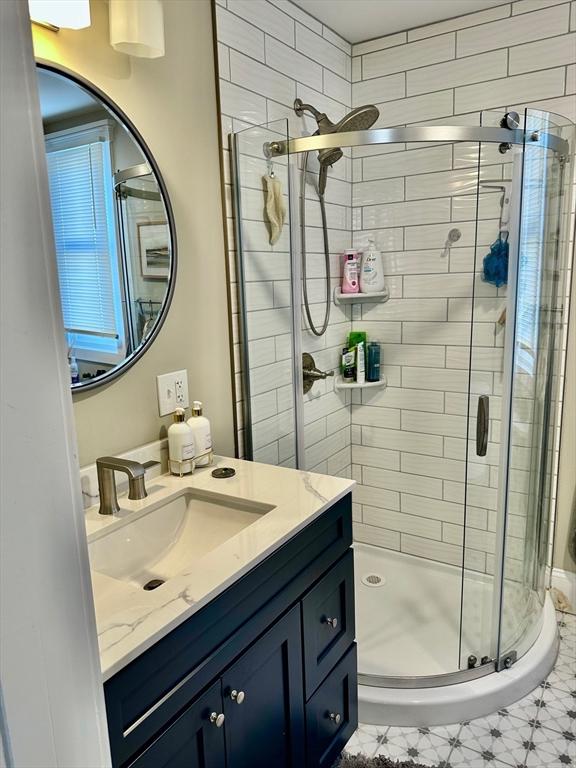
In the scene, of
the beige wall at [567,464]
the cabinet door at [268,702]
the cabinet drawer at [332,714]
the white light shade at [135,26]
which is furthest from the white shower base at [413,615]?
the white light shade at [135,26]

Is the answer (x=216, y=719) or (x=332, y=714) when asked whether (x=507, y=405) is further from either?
(x=216, y=719)

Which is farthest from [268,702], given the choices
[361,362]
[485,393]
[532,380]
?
[361,362]

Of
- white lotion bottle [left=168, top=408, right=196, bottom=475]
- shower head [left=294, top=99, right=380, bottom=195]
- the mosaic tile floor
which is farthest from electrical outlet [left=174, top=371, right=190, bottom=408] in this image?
the mosaic tile floor

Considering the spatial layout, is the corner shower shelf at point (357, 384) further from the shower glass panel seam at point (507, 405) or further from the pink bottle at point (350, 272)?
the shower glass panel seam at point (507, 405)

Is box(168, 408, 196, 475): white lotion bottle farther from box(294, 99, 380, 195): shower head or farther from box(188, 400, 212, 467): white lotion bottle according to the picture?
box(294, 99, 380, 195): shower head

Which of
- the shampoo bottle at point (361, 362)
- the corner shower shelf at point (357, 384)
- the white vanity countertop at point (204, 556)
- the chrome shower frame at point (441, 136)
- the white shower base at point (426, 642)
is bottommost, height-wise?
the white shower base at point (426, 642)

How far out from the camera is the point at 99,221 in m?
1.41

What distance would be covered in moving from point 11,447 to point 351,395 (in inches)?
88.1

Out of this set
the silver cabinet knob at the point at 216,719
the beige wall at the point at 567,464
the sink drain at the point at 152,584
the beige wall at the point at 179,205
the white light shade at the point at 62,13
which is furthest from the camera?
the beige wall at the point at 567,464

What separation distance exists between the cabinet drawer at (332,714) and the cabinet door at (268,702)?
6 cm

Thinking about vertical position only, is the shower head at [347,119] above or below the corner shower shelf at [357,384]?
above

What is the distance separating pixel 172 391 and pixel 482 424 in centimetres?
113

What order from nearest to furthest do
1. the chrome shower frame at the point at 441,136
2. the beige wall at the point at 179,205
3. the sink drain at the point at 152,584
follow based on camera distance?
1. the sink drain at the point at 152,584
2. the beige wall at the point at 179,205
3. the chrome shower frame at the point at 441,136

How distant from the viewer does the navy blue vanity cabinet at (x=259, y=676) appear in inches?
36.5
